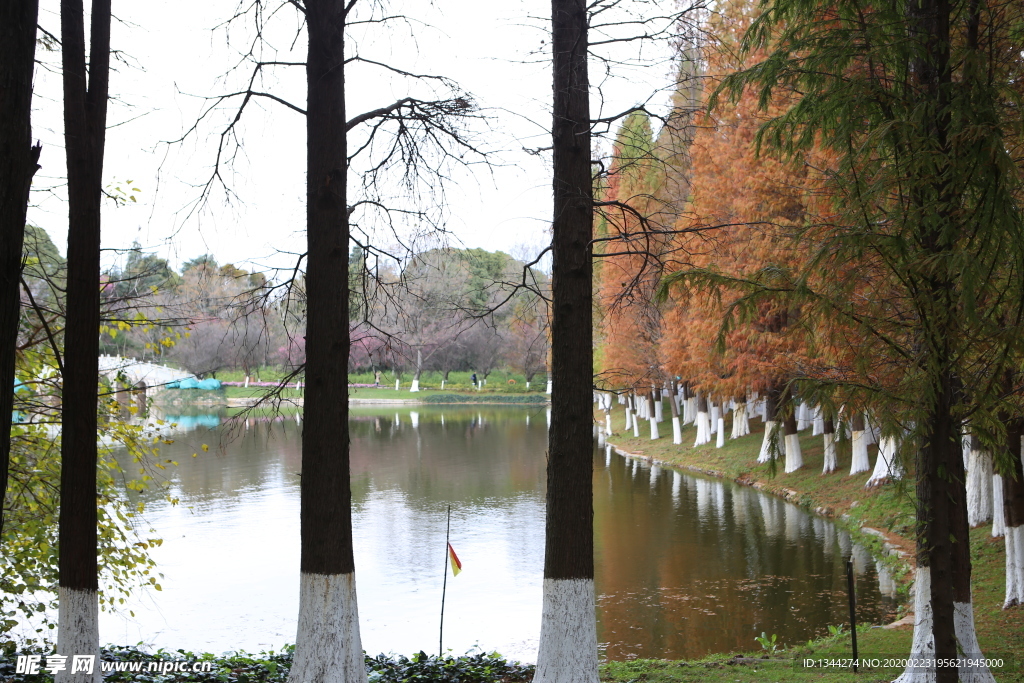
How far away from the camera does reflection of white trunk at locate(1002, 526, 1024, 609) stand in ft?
32.6

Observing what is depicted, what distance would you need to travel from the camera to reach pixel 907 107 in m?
5.13

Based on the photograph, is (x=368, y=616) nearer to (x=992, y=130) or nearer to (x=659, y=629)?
(x=659, y=629)

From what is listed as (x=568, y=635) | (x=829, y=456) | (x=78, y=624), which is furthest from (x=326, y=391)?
(x=829, y=456)

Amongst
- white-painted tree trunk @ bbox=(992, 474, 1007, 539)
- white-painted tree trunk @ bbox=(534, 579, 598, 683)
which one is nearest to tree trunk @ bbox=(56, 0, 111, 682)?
white-painted tree trunk @ bbox=(534, 579, 598, 683)

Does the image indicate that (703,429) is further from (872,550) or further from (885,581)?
(885,581)

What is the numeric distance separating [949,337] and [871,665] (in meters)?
4.94

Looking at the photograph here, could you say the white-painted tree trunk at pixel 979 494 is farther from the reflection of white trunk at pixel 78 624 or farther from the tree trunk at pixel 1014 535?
the reflection of white trunk at pixel 78 624

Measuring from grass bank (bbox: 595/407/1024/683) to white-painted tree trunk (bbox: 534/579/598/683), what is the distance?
1768mm

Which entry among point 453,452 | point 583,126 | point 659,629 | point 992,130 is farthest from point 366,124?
point 453,452

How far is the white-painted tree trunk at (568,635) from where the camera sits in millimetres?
6422

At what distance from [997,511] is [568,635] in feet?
30.5

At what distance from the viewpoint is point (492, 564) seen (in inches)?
616

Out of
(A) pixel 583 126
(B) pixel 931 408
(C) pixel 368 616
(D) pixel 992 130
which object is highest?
(A) pixel 583 126

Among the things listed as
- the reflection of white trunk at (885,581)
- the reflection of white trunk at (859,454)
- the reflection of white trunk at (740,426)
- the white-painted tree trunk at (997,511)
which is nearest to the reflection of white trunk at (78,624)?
→ the reflection of white trunk at (885,581)
